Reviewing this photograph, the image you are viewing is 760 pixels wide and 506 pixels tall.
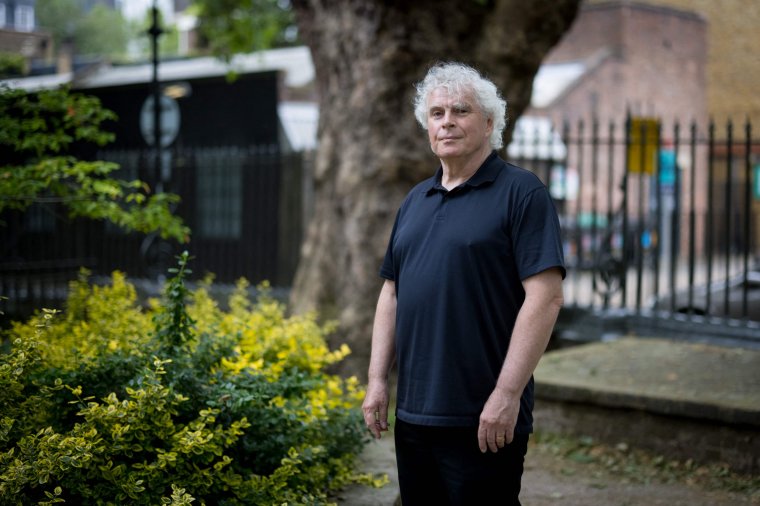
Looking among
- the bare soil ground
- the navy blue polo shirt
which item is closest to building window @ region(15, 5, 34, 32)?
the bare soil ground

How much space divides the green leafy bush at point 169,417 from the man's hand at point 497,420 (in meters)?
1.11

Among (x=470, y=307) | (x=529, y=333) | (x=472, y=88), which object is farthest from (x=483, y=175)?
(x=529, y=333)

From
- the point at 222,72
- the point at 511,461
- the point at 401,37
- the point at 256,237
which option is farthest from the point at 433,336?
the point at 222,72

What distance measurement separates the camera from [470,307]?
10.2ft

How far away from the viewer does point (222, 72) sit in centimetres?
1891

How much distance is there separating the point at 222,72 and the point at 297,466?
1556 centimetres

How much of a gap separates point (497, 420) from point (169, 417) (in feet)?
4.71

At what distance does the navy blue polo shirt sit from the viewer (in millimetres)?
3039

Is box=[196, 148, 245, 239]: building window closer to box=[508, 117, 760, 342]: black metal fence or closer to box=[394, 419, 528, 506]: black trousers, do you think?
box=[508, 117, 760, 342]: black metal fence

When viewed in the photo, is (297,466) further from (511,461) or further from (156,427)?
(511,461)

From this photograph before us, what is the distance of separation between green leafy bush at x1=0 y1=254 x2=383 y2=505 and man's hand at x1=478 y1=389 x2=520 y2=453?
1.11 m

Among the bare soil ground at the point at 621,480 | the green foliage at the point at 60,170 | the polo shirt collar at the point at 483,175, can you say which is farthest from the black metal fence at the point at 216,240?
the polo shirt collar at the point at 483,175

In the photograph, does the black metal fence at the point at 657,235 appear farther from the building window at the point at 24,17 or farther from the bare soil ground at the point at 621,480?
the building window at the point at 24,17

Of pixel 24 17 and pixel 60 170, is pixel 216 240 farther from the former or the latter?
pixel 24 17
